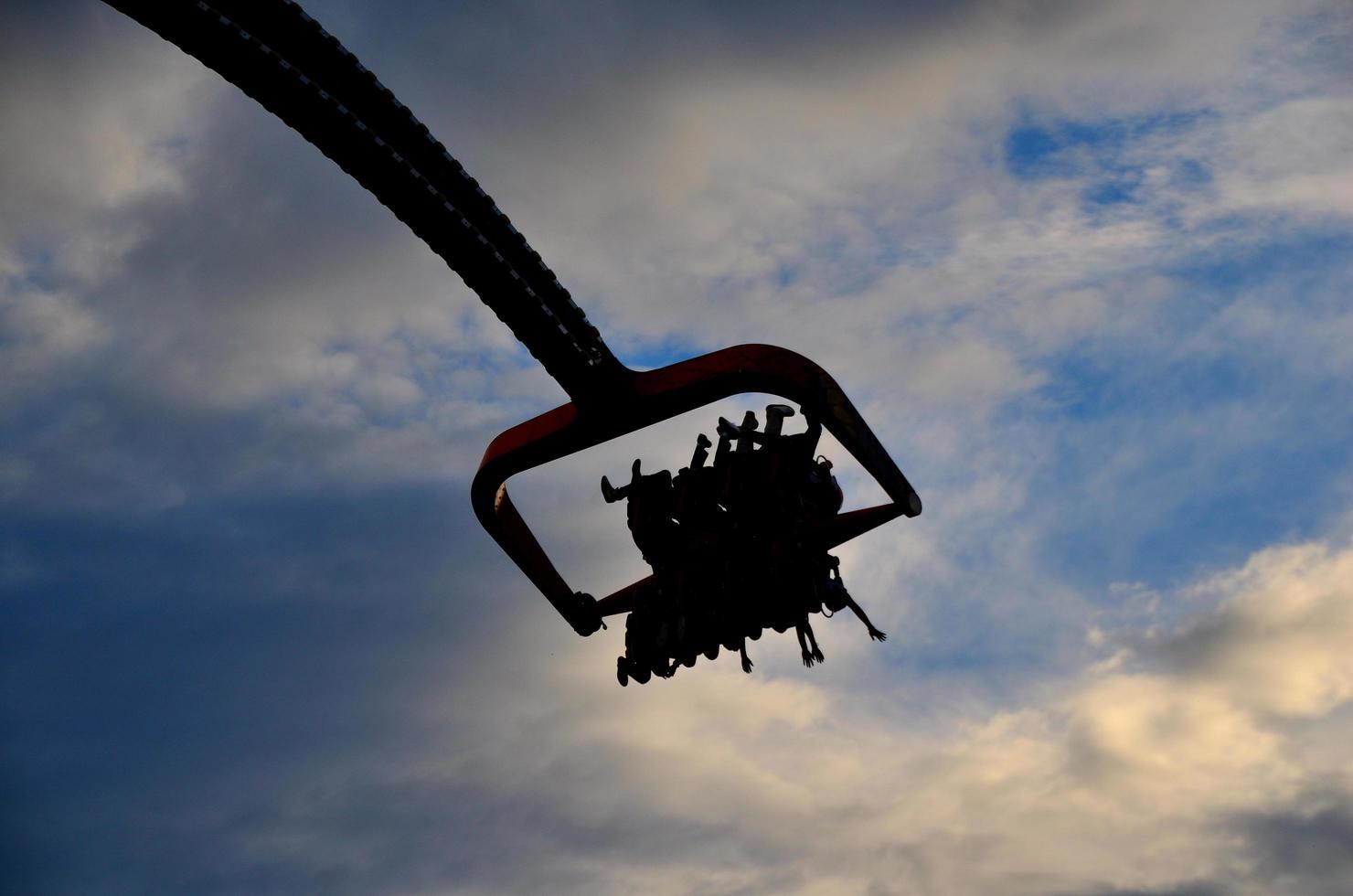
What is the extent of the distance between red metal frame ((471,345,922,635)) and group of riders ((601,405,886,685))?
0.39 metres

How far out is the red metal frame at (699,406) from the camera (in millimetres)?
20859

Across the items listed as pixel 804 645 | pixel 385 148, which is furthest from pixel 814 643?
pixel 385 148

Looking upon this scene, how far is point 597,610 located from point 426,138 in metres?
9.31

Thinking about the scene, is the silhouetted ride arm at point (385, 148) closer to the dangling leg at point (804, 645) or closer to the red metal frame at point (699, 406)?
the red metal frame at point (699, 406)

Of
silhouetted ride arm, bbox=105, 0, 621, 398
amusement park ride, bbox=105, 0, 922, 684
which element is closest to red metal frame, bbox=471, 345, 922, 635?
Answer: amusement park ride, bbox=105, 0, 922, 684

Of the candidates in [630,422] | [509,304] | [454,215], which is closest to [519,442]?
[630,422]

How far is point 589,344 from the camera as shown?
20594 millimetres

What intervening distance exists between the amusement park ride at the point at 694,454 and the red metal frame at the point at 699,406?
0.08 ft

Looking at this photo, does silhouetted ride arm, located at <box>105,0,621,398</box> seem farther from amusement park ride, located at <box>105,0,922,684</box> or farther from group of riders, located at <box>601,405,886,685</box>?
group of riders, located at <box>601,405,886,685</box>

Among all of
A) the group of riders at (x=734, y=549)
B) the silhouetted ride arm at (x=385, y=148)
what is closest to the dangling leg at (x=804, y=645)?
the group of riders at (x=734, y=549)

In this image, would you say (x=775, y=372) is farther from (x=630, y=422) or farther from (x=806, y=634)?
(x=806, y=634)

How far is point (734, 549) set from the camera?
2075 cm

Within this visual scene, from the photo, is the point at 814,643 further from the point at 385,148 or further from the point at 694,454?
the point at 385,148

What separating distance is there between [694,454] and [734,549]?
1717 millimetres
